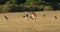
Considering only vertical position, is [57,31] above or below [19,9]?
above

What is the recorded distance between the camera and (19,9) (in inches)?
2163

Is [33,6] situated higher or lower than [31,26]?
lower

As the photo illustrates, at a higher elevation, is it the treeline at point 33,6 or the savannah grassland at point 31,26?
the savannah grassland at point 31,26

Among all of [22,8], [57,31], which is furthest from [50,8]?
[57,31]

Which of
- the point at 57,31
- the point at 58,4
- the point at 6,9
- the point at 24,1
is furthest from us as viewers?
the point at 24,1

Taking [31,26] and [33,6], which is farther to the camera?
[33,6]

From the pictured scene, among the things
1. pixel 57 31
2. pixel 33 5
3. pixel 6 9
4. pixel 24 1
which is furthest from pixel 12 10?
pixel 57 31

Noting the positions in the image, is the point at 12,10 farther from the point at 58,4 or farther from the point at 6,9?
the point at 58,4

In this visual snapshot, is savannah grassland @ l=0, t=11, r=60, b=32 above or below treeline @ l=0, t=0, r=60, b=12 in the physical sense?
above

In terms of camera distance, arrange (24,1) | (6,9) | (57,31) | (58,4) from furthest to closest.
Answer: (24,1)
(58,4)
(6,9)
(57,31)

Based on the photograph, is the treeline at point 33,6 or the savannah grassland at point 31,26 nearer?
the savannah grassland at point 31,26

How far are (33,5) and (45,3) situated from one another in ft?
12.5

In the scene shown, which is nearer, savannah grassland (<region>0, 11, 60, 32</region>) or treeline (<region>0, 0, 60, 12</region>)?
savannah grassland (<region>0, 11, 60, 32</region>)

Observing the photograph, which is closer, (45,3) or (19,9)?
(19,9)
